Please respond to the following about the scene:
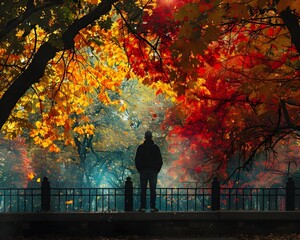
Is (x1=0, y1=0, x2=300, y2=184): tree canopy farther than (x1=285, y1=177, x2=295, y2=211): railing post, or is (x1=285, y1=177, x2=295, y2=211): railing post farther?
(x1=285, y1=177, x2=295, y2=211): railing post

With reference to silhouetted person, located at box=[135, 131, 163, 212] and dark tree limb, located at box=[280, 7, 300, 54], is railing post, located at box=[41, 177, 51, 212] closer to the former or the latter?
silhouetted person, located at box=[135, 131, 163, 212]

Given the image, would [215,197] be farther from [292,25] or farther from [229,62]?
[292,25]

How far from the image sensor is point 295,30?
821 cm

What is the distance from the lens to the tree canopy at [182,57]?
323 inches

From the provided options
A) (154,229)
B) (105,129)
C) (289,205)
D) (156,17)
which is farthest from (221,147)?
(105,129)

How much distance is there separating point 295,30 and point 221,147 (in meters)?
18.0

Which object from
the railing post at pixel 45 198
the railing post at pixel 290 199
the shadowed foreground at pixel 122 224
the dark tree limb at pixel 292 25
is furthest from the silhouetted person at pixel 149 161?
the dark tree limb at pixel 292 25

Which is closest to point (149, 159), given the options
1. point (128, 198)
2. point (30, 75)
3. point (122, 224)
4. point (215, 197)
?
point (128, 198)

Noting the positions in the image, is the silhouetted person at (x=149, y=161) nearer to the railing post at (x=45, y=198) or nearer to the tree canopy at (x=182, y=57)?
the tree canopy at (x=182, y=57)

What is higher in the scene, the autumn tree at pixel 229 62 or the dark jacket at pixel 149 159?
the autumn tree at pixel 229 62

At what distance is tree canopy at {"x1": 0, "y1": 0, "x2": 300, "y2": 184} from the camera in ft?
26.9

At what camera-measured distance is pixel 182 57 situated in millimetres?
6930

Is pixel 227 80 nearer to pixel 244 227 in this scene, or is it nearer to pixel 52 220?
pixel 244 227

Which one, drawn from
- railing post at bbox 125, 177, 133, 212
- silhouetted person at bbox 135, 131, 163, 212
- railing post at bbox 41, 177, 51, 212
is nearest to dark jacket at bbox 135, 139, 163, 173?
silhouetted person at bbox 135, 131, 163, 212
